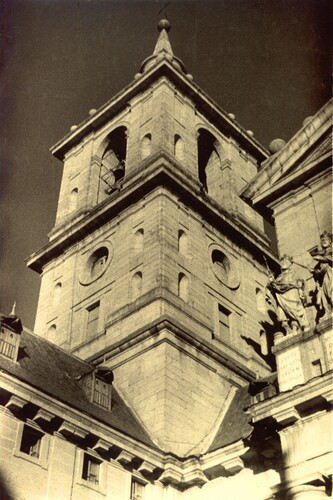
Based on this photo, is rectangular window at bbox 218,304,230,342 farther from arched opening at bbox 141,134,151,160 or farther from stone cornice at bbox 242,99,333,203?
arched opening at bbox 141,134,151,160

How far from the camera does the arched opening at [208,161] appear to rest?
41.4m

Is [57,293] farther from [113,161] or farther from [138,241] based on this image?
[113,161]

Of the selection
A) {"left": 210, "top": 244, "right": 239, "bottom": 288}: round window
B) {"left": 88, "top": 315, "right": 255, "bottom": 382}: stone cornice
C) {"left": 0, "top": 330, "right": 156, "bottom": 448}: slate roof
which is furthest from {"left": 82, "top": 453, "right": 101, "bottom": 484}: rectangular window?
{"left": 210, "top": 244, "right": 239, "bottom": 288}: round window

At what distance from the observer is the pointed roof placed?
137 feet

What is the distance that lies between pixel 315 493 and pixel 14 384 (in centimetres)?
858

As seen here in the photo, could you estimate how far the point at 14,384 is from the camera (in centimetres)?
2003

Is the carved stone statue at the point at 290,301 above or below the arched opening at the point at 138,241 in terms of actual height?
below

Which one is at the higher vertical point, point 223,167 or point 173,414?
point 223,167

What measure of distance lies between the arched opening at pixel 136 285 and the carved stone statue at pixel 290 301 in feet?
31.6

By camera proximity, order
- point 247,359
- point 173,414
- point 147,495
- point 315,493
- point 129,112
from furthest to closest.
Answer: point 129,112
point 247,359
point 173,414
point 147,495
point 315,493

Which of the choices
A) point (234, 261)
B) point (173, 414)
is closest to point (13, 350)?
point (173, 414)

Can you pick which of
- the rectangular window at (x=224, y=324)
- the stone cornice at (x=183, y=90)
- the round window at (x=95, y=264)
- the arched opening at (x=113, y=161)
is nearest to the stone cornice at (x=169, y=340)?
the rectangular window at (x=224, y=324)

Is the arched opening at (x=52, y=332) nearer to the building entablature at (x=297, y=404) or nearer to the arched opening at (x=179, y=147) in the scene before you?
the arched opening at (x=179, y=147)

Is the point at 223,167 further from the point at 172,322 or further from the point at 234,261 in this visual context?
the point at 172,322
